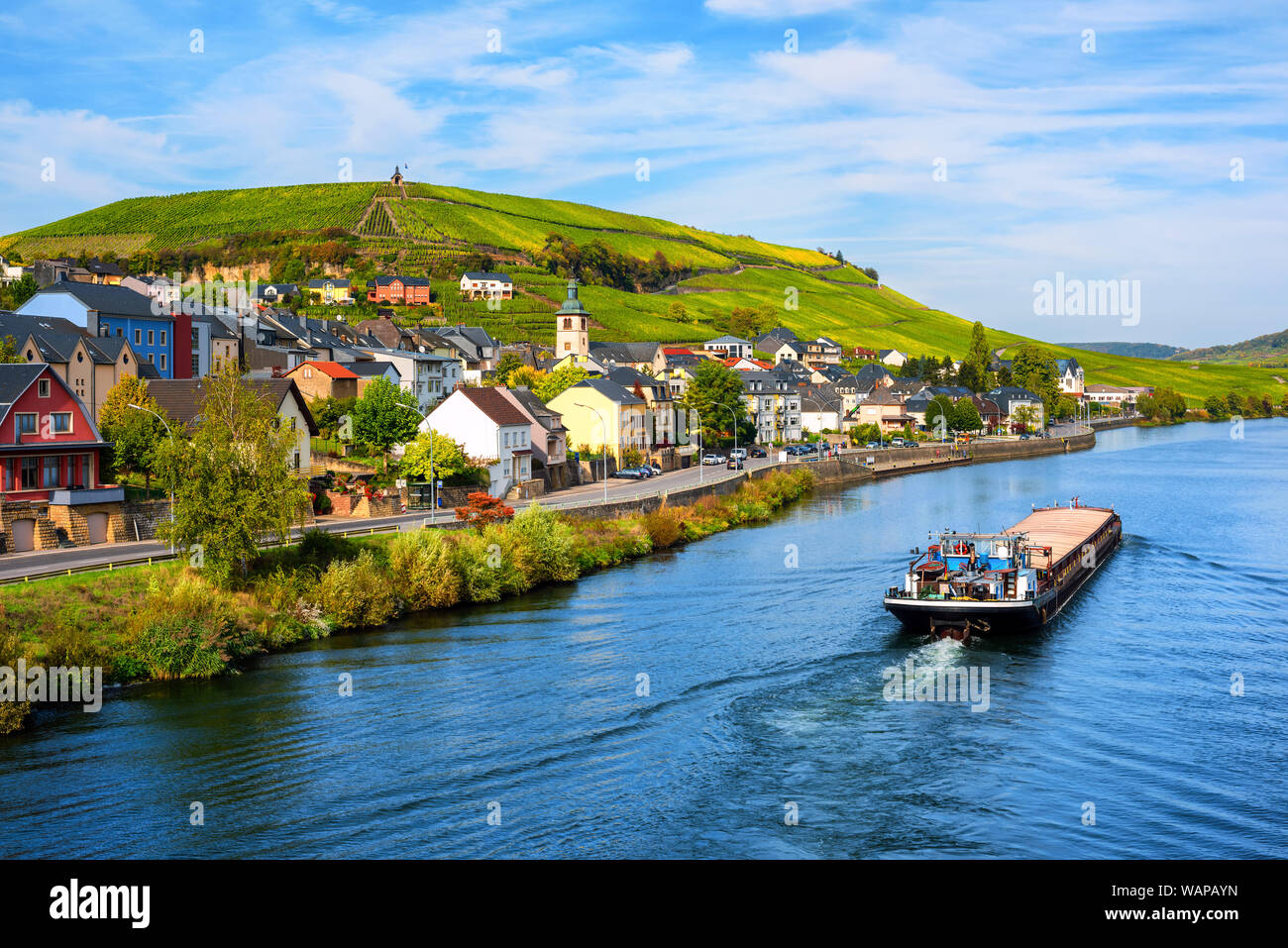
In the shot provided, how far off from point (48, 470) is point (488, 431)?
2793 cm

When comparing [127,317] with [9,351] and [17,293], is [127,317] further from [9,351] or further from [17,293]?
[17,293]

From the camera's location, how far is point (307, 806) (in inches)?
942

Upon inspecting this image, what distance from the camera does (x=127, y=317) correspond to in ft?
245

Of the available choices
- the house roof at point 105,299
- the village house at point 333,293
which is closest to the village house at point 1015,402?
the village house at point 333,293

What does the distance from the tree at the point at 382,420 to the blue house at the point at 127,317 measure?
16.2 meters

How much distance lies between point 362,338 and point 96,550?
232 ft

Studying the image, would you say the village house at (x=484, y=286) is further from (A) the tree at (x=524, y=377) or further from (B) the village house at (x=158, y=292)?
(B) the village house at (x=158, y=292)

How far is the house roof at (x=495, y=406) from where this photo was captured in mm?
71438

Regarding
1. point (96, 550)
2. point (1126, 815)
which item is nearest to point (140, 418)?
point (96, 550)

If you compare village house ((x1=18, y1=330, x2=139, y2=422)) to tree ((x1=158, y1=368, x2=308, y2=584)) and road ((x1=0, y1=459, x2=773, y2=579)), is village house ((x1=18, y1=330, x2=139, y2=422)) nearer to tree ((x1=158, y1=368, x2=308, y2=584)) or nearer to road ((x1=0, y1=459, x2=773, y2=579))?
road ((x1=0, y1=459, x2=773, y2=579))

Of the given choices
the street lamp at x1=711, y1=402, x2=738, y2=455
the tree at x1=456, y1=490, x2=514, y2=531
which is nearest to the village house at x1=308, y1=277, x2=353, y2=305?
the street lamp at x1=711, y1=402, x2=738, y2=455

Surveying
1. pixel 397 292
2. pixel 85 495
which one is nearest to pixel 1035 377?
pixel 397 292

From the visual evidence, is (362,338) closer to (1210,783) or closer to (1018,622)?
(1018,622)
